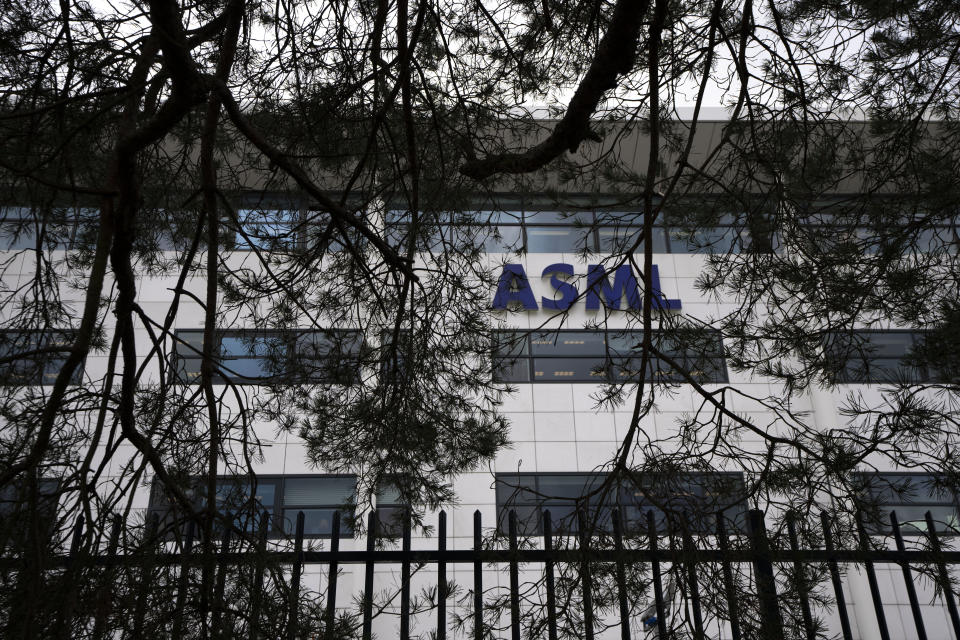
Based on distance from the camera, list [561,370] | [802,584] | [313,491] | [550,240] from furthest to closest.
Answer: [550,240] → [561,370] → [313,491] → [802,584]

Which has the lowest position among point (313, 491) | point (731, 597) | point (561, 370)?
point (731, 597)

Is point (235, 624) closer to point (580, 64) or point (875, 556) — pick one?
point (875, 556)

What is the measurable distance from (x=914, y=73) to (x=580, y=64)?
64.5 inches

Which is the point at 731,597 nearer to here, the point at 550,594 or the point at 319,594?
the point at 550,594

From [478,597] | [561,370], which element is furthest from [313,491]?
[478,597]

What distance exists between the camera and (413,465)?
10.8ft

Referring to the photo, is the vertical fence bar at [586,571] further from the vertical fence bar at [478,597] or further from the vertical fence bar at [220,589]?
the vertical fence bar at [220,589]

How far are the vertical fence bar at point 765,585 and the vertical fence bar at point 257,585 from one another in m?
1.55

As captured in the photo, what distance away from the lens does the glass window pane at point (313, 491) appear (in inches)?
453

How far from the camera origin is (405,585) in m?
2.77

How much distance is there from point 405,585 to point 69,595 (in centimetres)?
126

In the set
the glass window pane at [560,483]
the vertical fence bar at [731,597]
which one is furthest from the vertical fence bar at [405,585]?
the glass window pane at [560,483]

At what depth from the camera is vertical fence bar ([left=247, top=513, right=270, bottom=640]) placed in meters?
2.01

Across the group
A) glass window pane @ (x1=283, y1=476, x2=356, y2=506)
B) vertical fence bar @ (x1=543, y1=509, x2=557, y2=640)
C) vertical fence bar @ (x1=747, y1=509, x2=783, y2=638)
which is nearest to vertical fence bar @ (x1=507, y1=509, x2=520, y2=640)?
vertical fence bar @ (x1=543, y1=509, x2=557, y2=640)
